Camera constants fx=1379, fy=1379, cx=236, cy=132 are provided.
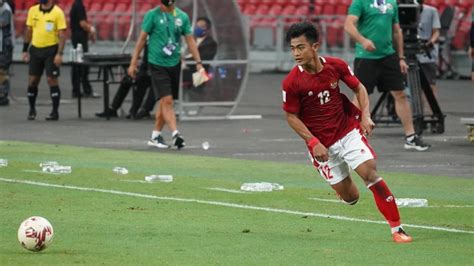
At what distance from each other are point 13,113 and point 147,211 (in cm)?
1395

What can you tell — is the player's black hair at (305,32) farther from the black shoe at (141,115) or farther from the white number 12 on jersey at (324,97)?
the black shoe at (141,115)

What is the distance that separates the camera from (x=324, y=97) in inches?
423

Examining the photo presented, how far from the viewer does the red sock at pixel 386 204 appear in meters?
10.4

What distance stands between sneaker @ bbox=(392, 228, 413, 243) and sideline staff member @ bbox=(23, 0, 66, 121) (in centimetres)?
1424

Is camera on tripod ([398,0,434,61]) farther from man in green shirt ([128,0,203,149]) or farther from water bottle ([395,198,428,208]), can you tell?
water bottle ([395,198,428,208])

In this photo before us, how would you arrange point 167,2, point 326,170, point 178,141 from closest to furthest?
point 326,170 < point 178,141 < point 167,2

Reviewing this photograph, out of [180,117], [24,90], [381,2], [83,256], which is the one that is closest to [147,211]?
[83,256]

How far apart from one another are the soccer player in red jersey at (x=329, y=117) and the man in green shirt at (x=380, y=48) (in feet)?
22.3

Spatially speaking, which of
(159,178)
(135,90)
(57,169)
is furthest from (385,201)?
(135,90)

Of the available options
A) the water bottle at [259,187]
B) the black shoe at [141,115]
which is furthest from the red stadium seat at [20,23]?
the water bottle at [259,187]

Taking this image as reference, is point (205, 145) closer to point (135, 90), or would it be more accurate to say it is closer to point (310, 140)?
point (135, 90)

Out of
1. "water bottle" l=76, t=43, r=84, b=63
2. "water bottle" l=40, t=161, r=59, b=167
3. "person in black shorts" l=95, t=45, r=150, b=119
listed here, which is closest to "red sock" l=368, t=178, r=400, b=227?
"water bottle" l=40, t=161, r=59, b=167

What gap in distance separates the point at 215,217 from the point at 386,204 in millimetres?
1972

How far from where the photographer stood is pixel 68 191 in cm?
1385
